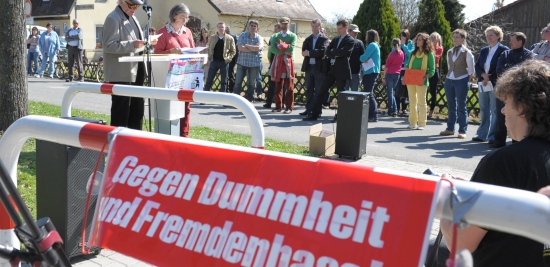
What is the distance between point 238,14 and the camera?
41.5 meters

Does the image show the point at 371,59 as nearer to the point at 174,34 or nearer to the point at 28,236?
the point at 174,34

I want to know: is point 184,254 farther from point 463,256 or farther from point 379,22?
point 379,22

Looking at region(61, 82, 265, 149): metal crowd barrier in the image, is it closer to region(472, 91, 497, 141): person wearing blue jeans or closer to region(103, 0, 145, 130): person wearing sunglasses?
region(103, 0, 145, 130): person wearing sunglasses

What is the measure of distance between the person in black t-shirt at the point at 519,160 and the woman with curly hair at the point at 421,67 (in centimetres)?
910

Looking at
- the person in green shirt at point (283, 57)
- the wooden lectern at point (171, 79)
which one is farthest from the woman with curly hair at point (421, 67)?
the wooden lectern at point (171, 79)

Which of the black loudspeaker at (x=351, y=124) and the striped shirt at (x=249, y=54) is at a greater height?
the striped shirt at (x=249, y=54)

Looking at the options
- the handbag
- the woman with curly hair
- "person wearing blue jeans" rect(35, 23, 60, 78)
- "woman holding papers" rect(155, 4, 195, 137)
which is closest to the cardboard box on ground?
"woman holding papers" rect(155, 4, 195, 137)

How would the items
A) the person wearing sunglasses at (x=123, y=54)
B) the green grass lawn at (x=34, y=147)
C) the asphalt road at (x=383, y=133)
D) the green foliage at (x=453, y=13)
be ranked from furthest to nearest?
the green foliage at (x=453, y=13) < the asphalt road at (x=383, y=133) < the person wearing sunglasses at (x=123, y=54) < the green grass lawn at (x=34, y=147)

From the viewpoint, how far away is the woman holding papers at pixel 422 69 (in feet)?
38.2

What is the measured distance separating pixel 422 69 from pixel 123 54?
6528mm

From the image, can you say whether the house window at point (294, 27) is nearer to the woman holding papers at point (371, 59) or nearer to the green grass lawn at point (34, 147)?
the woman holding papers at point (371, 59)

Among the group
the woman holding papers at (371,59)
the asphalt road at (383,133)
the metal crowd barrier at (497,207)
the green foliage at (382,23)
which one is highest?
the green foliage at (382,23)

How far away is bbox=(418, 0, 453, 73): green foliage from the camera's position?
25.9 meters

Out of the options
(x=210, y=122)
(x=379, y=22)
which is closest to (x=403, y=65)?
(x=210, y=122)
